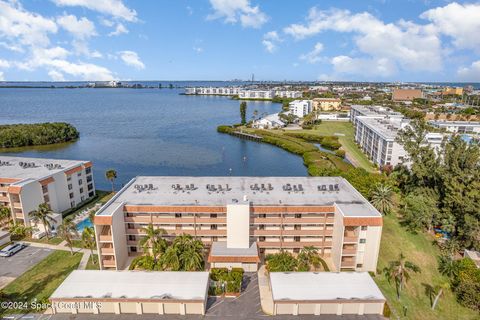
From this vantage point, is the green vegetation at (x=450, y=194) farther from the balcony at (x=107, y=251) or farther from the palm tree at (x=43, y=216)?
the palm tree at (x=43, y=216)

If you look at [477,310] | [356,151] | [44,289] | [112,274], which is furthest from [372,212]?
[356,151]

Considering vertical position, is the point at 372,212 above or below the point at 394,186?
above

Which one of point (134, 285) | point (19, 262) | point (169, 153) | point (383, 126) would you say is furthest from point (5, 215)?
point (383, 126)

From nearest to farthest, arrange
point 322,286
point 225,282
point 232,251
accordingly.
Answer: point 322,286 → point 225,282 → point 232,251

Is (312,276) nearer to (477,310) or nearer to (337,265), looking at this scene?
(337,265)

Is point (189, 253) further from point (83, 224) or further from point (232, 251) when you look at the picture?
point (83, 224)

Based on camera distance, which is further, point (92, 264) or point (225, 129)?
point (225, 129)

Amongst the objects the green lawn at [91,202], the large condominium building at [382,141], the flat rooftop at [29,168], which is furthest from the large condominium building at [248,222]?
the large condominium building at [382,141]

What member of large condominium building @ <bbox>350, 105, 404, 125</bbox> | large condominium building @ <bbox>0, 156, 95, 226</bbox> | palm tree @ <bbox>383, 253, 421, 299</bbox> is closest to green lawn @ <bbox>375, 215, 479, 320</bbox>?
palm tree @ <bbox>383, 253, 421, 299</bbox>
